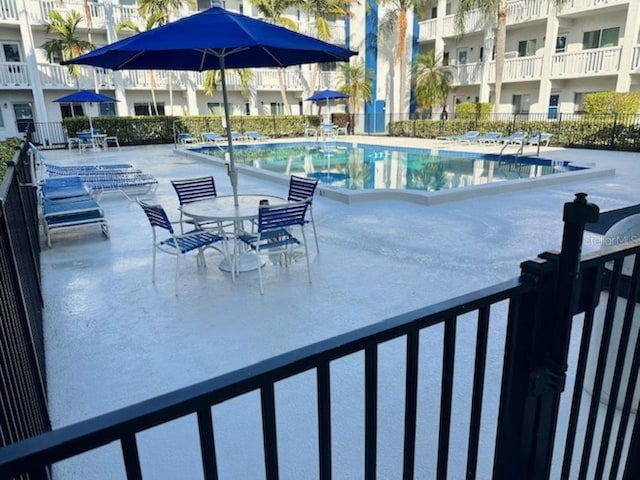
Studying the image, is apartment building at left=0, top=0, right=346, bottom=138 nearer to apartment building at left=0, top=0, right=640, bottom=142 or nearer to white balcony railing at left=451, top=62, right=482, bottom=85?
apartment building at left=0, top=0, right=640, bottom=142

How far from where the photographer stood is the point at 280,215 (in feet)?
14.1

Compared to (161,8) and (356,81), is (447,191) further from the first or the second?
(161,8)

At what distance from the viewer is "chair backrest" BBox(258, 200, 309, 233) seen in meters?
4.18

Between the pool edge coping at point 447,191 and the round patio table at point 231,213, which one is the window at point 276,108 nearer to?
the pool edge coping at point 447,191

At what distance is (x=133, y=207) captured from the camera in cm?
820

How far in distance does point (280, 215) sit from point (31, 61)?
70.2 feet

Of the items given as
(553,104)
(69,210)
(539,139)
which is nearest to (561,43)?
(553,104)

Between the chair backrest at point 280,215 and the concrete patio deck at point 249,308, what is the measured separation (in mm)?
645

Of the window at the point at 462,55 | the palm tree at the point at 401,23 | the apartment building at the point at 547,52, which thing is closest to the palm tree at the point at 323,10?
the palm tree at the point at 401,23

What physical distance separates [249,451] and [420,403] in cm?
103

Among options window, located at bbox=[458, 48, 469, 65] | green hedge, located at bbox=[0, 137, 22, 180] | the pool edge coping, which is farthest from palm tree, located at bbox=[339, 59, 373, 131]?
green hedge, located at bbox=[0, 137, 22, 180]

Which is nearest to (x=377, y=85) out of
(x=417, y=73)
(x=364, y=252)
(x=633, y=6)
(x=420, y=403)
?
(x=417, y=73)

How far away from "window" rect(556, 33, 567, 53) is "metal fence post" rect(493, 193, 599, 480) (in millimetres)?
23588

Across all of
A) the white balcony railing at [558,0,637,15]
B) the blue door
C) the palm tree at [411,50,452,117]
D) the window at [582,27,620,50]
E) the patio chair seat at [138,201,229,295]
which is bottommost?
the patio chair seat at [138,201,229,295]
